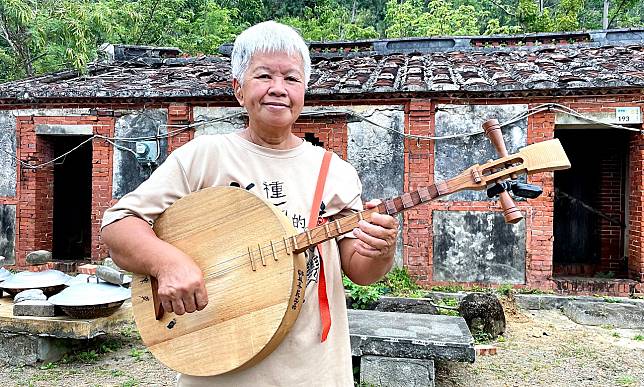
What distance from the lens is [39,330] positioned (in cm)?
555

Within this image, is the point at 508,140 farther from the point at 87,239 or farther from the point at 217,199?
the point at 87,239

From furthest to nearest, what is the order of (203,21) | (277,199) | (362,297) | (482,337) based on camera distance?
(203,21) < (362,297) < (482,337) < (277,199)

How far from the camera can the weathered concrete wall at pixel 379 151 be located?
8344mm

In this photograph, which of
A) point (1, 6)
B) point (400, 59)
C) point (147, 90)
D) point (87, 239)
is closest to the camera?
point (147, 90)

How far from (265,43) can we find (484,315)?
5803 millimetres

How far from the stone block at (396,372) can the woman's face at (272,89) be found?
12.1 ft

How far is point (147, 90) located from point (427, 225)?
474 centimetres

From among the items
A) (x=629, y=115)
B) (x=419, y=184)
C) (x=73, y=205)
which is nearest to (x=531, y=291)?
(x=419, y=184)

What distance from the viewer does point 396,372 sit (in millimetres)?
4926

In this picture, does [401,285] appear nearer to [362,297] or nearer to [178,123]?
[362,297]

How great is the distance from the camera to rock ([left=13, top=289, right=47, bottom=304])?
5.84 metres

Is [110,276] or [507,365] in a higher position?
[110,276]

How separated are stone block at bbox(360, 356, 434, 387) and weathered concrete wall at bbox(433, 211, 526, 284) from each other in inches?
137

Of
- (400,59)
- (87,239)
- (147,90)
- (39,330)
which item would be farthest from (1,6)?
(39,330)
